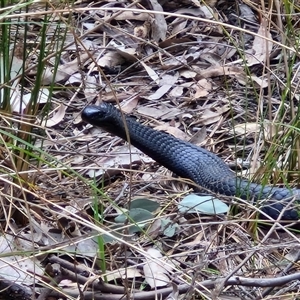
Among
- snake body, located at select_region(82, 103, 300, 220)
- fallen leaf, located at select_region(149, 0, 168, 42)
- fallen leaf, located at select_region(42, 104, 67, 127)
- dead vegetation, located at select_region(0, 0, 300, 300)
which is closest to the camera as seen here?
dead vegetation, located at select_region(0, 0, 300, 300)

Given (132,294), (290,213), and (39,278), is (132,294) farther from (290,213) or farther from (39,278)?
(290,213)

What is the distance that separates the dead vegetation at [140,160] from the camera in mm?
1797

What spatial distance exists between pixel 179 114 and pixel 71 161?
2.31 feet

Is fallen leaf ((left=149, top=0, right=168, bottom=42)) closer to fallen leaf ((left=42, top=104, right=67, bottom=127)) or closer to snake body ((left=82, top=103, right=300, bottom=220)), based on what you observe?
fallen leaf ((left=42, top=104, right=67, bottom=127))

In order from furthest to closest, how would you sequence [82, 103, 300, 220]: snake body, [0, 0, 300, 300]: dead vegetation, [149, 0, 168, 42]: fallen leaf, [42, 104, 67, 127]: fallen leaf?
[149, 0, 168, 42]: fallen leaf, [42, 104, 67, 127]: fallen leaf, [82, 103, 300, 220]: snake body, [0, 0, 300, 300]: dead vegetation

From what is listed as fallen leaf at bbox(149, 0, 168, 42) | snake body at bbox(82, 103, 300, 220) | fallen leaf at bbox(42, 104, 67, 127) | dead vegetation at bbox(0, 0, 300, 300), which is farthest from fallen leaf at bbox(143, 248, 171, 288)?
fallen leaf at bbox(149, 0, 168, 42)

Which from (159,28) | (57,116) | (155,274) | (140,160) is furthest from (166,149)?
(159,28)

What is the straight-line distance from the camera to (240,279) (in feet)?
5.35

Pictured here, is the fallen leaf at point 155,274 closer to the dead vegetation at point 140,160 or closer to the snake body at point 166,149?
the dead vegetation at point 140,160

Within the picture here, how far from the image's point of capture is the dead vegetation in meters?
1.80

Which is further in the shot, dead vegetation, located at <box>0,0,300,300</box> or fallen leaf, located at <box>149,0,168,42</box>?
fallen leaf, located at <box>149,0,168,42</box>

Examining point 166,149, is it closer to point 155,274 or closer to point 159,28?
point 155,274

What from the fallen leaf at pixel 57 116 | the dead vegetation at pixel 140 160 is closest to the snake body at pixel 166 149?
the dead vegetation at pixel 140 160

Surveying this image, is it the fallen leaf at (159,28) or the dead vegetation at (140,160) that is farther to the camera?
the fallen leaf at (159,28)
